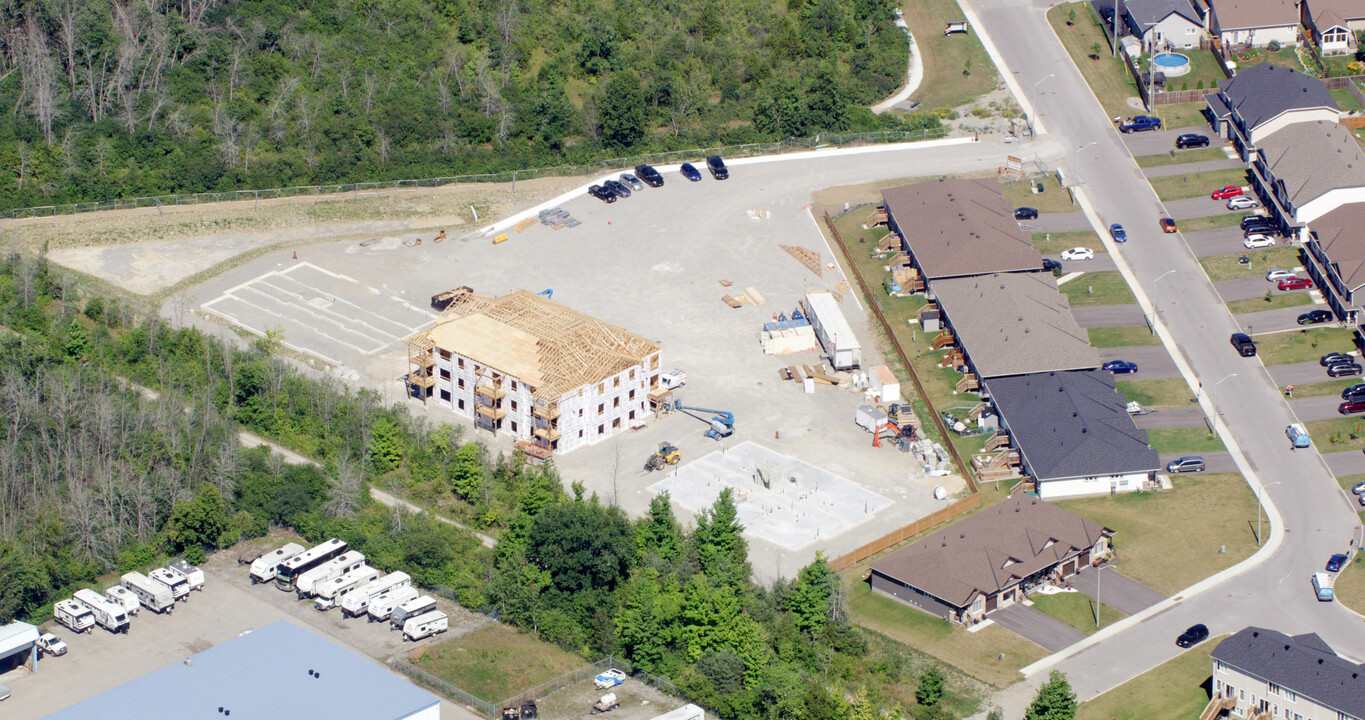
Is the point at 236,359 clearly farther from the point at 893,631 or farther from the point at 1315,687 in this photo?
the point at 1315,687

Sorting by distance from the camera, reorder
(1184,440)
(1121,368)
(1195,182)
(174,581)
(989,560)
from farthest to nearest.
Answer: (1195,182) < (1121,368) < (1184,440) < (174,581) < (989,560)

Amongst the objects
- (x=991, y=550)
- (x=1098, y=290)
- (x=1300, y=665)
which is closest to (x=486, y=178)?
(x=1098, y=290)

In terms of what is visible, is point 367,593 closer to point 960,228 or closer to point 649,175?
point 960,228

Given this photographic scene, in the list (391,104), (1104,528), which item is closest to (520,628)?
(1104,528)

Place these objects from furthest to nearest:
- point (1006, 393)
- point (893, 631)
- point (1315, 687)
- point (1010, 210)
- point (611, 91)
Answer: point (611, 91) < point (1010, 210) < point (1006, 393) < point (893, 631) < point (1315, 687)

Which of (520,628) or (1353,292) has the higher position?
(1353,292)

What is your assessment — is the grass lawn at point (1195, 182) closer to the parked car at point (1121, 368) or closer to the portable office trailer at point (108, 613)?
the parked car at point (1121, 368)

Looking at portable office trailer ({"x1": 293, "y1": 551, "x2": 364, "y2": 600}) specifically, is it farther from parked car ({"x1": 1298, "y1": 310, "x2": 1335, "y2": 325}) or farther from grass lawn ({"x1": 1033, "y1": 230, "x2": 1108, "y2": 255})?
parked car ({"x1": 1298, "y1": 310, "x2": 1335, "y2": 325})

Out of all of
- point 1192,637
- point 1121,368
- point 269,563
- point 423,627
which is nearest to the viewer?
point 1192,637
